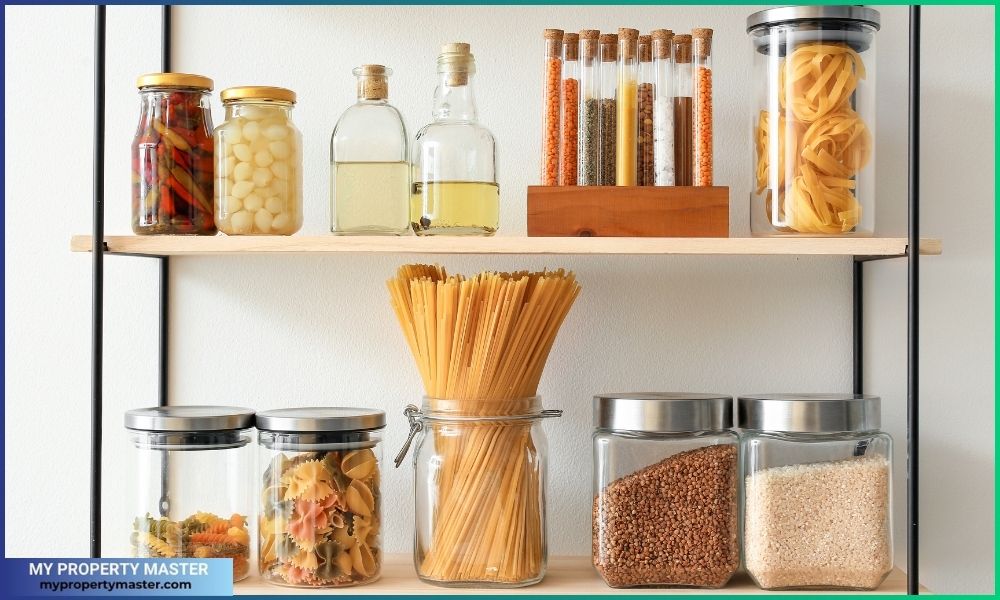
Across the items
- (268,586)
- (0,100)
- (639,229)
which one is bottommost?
(268,586)

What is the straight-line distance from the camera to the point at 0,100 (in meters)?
1.29

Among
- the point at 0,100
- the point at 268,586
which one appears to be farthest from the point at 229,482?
the point at 0,100

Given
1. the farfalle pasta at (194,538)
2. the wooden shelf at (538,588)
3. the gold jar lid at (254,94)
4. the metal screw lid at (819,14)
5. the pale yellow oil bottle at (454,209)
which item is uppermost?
the metal screw lid at (819,14)

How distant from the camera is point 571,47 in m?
1.12

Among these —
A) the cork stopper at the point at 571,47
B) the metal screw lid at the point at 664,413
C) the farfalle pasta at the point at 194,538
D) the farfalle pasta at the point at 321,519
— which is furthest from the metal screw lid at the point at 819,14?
the farfalle pasta at the point at 194,538

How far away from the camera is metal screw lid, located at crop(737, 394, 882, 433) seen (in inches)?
41.5

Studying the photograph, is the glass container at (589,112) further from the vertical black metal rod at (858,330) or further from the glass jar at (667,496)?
the vertical black metal rod at (858,330)

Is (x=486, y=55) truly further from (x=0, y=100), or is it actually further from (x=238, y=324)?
(x=0, y=100)

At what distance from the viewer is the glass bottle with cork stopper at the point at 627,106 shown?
1.10 metres

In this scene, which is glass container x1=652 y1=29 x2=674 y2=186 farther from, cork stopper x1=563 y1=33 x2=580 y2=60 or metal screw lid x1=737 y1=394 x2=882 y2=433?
metal screw lid x1=737 y1=394 x2=882 y2=433

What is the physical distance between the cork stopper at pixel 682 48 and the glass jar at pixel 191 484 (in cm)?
63

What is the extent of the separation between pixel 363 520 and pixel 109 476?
16.3 inches

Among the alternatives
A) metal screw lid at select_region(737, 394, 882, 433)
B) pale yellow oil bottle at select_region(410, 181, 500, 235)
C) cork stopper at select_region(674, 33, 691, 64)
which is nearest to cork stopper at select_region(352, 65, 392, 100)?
pale yellow oil bottle at select_region(410, 181, 500, 235)

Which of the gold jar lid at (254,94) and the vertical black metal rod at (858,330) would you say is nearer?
the gold jar lid at (254,94)
